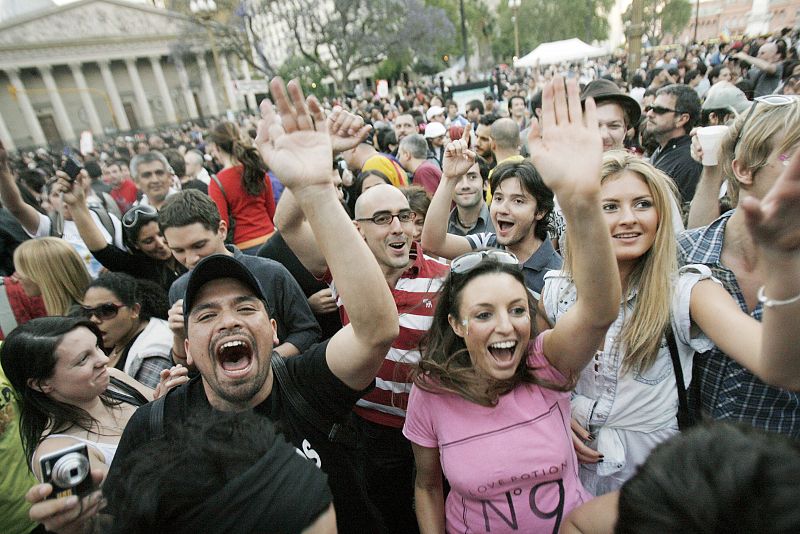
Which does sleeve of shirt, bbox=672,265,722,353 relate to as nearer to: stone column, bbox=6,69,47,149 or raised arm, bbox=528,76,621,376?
raised arm, bbox=528,76,621,376

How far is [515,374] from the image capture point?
1673 millimetres

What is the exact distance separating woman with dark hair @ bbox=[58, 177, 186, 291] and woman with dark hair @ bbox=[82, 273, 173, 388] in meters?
0.73

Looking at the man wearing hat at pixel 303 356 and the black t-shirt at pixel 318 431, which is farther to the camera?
the black t-shirt at pixel 318 431

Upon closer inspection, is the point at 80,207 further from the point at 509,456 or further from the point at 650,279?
the point at 650,279

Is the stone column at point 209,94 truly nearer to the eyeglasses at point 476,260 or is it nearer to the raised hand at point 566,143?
the eyeglasses at point 476,260

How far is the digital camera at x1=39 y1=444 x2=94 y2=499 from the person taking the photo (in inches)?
49.5

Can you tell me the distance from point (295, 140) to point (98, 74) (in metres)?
67.4

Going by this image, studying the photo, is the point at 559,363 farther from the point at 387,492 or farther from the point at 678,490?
the point at 387,492

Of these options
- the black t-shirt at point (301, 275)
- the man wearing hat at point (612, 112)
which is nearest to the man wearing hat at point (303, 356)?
the black t-shirt at point (301, 275)

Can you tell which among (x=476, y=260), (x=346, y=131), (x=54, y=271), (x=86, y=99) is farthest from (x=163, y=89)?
(x=476, y=260)

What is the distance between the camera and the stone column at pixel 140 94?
54344 millimetres

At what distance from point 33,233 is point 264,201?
266 centimetres

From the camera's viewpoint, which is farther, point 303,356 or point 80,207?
point 80,207

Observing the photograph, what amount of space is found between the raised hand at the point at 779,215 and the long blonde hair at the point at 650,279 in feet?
1.98
